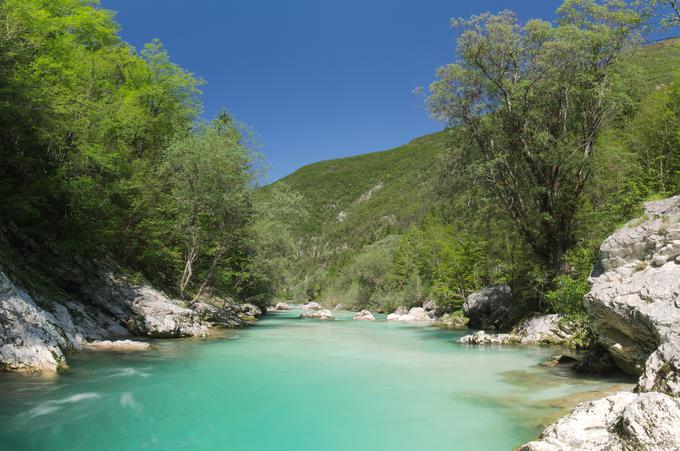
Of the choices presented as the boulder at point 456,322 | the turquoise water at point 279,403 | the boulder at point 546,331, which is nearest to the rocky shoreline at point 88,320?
the turquoise water at point 279,403

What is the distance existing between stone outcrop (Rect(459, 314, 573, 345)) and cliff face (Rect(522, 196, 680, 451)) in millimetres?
8672

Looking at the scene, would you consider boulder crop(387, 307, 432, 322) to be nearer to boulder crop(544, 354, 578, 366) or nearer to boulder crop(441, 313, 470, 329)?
boulder crop(441, 313, 470, 329)

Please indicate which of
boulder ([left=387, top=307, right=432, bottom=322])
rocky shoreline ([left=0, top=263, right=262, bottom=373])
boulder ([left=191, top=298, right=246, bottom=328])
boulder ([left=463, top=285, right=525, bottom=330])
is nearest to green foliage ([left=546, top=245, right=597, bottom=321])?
boulder ([left=463, top=285, right=525, bottom=330])

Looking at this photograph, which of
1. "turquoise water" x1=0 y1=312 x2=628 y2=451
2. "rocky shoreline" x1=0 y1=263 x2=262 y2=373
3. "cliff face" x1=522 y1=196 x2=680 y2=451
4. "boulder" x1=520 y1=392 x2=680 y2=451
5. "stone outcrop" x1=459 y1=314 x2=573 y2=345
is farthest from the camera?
"stone outcrop" x1=459 y1=314 x2=573 y2=345

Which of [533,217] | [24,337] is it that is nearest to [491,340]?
[533,217]

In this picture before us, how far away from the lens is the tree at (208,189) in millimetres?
23891

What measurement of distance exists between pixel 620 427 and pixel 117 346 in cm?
1458

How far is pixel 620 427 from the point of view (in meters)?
5.35

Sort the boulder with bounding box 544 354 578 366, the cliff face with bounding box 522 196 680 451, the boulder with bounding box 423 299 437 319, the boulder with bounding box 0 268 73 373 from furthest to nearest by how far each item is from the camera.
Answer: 1. the boulder with bounding box 423 299 437 319
2. the boulder with bounding box 544 354 578 366
3. the boulder with bounding box 0 268 73 373
4. the cliff face with bounding box 522 196 680 451

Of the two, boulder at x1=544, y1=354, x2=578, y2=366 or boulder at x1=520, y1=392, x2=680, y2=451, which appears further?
boulder at x1=544, y1=354, x2=578, y2=366

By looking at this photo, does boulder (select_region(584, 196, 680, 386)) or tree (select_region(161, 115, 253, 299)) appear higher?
tree (select_region(161, 115, 253, 299))

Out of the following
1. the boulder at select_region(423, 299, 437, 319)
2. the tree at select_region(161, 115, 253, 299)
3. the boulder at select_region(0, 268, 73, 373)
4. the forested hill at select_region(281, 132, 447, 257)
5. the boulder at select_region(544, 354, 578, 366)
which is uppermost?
the forested hill at select_region(281, 132, 447, 257)

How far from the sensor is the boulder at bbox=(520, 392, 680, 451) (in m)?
4.91

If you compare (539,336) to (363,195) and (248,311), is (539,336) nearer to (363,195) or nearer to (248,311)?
(248,311)
